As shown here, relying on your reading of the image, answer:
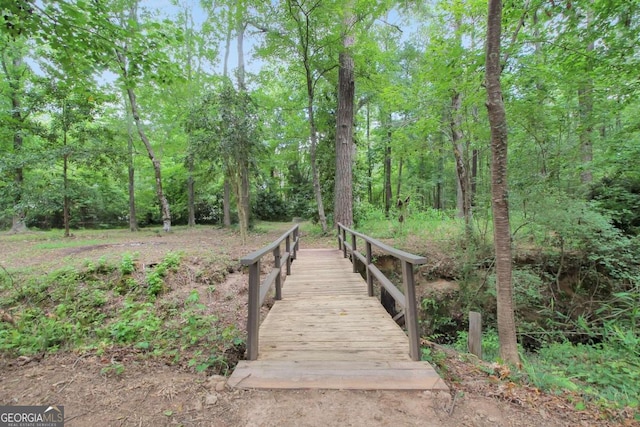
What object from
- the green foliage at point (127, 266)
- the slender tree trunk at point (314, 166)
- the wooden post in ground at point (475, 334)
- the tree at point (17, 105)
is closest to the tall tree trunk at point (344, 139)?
the slender tree trunk at point (314, 166)

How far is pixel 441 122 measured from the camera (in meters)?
6.39

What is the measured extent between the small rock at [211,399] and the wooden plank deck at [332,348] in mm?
155

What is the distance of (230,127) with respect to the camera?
797 cm

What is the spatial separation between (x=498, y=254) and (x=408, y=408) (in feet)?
7.86

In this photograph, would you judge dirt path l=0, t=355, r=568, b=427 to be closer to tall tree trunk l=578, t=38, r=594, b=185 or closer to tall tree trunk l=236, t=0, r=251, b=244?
tall tree trunk l=578, t=38, r=594, b=185

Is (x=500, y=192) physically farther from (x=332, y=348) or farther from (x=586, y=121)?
(x=586, y=121)

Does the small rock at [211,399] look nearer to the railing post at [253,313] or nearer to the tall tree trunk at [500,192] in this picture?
the railing post at [253,313]

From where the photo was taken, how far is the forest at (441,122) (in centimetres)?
362

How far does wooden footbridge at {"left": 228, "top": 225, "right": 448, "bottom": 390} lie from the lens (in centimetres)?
210

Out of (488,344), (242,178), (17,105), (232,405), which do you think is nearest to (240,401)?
(232,405)

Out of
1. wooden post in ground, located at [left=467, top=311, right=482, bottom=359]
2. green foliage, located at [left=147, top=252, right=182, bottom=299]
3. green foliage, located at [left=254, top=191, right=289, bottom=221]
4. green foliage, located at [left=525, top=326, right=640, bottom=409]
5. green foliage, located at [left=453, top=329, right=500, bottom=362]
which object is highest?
green foliage, located at [left=254, top=191, right=289, bottom=221]

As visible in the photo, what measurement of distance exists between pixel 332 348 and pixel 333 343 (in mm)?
105

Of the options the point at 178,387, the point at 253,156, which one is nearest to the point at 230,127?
the point at 253,156

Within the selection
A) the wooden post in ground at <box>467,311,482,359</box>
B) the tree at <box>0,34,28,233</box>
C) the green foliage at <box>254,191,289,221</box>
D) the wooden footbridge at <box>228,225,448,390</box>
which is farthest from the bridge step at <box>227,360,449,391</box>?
the green foliage at <box>254,191,289,221</box>
